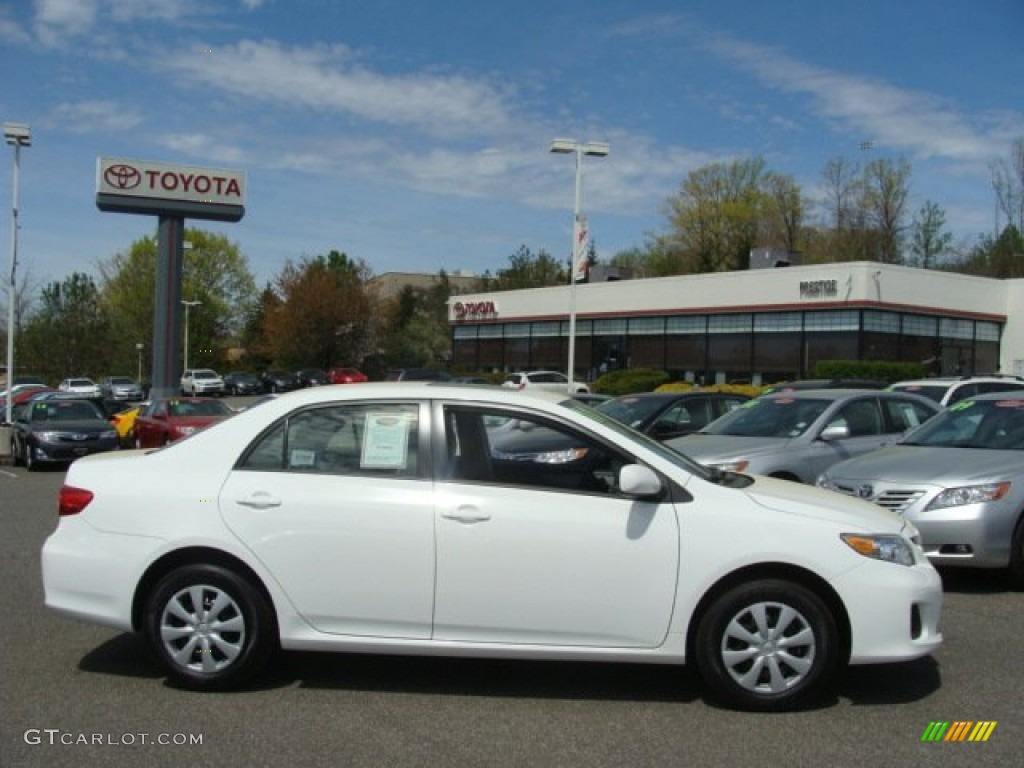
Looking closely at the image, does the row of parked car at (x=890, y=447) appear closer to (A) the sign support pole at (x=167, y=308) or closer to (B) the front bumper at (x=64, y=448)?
(B) the front bumper at (x=64, y=448)

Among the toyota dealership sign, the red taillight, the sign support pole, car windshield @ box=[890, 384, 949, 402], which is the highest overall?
the toyota dealership sign

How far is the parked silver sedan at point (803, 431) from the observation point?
9609mm

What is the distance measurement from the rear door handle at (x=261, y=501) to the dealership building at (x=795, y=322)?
26.8 metres

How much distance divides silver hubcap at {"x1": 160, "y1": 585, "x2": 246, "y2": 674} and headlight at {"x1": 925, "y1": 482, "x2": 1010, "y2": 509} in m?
5.26

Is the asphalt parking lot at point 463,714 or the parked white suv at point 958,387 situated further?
the parked white suv at point 958,387

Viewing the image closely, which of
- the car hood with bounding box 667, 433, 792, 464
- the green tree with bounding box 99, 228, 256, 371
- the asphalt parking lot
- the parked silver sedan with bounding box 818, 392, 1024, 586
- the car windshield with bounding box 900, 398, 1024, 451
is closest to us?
the asphalt parking lot

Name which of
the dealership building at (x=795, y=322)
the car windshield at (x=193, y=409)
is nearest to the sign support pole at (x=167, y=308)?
the dealership building at (x=795, y=322)

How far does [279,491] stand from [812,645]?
2794 millimetres

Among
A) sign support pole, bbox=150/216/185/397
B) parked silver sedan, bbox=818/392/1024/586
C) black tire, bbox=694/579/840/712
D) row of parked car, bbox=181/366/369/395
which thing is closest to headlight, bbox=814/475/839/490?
parked silver sedan, bbox=818/392/1024/586

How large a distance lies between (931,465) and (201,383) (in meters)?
54.5

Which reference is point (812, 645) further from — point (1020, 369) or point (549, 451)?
point (1020, 369)

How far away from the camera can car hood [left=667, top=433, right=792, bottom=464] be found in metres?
9.56

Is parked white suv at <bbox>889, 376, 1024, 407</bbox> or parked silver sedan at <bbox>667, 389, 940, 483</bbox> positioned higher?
parked white suv at <bbox>889, 376, 1024, 407</bbox>

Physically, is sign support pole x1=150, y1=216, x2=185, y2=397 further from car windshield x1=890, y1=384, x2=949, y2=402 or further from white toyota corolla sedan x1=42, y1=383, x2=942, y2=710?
white toyota corolla sedan x1=42, y1=383, x2=942, y2=710
